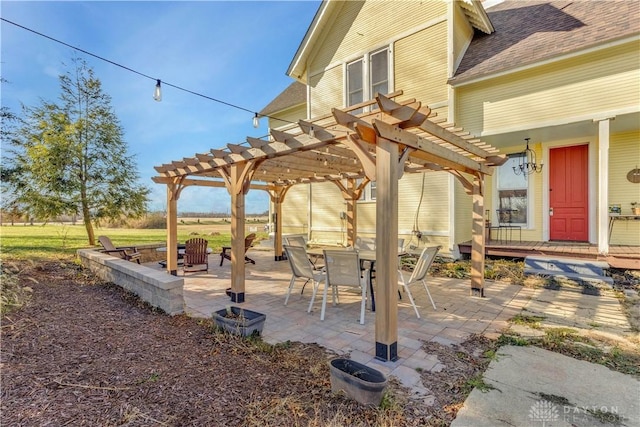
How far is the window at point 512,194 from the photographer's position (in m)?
8.48

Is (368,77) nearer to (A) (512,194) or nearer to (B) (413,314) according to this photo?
(A) (512,194)

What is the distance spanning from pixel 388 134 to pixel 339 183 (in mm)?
5654

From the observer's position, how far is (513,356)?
126 inches

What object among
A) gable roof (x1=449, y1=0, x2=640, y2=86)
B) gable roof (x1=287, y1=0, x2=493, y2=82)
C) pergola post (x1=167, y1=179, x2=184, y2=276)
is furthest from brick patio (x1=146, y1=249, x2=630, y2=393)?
gable roof (x1=287, y1=0, x2=493, y2=82)

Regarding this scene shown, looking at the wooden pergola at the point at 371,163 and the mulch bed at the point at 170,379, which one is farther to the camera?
the wooden pergola at the point at 371,163

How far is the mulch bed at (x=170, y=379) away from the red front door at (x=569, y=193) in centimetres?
661

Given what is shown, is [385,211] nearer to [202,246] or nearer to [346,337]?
[346,337]

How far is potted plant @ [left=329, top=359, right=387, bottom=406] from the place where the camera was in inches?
88.0

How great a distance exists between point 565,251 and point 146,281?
28.0 feet

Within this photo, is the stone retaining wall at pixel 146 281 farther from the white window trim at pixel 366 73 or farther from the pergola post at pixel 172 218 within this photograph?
the white window trim at pixel 366 73

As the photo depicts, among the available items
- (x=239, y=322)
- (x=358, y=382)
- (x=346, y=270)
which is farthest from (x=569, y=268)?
(x=239, y=322)

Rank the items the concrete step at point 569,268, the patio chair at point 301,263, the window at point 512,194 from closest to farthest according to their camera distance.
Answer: the patio chair at point 301,263
the concrete step at point 569,268
the window at point 512,194

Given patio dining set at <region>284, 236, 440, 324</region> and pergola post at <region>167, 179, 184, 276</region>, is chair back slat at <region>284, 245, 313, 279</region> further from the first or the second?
pergola post at <region>167, 179, 184, 276</region>

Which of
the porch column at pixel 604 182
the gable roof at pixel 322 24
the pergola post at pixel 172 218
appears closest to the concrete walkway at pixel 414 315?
the pergola post at pixel 172 218
